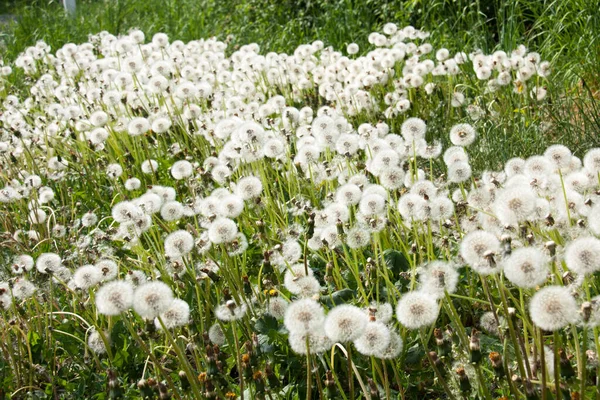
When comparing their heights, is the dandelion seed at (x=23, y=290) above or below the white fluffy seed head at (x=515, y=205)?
below

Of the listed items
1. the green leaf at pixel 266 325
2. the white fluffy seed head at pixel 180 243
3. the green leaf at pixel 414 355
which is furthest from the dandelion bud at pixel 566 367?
the white fluffy seed head at pixel 180 243

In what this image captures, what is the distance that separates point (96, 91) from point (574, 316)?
3.94 metres

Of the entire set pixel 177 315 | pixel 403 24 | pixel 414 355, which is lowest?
pixel 414 355

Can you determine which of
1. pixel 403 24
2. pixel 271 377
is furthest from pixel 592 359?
pixel 403 24

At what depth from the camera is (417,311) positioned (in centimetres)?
171

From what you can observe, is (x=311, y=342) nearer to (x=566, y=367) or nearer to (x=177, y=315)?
(x=177, y=315)

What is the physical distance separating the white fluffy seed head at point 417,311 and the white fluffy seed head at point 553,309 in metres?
0.26

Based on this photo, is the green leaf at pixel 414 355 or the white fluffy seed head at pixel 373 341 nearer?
the white fluffy seed head at pixel 373 341

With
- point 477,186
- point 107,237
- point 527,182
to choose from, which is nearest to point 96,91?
Answer: point 107,237

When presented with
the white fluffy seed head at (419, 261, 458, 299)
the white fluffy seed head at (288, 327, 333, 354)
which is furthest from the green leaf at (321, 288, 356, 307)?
the white fluffy seed head at (288, 327, 333, 354)

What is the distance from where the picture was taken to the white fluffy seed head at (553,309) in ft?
4.89

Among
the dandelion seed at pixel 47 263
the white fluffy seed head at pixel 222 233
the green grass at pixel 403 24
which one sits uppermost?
the green grass at pixel 403 24

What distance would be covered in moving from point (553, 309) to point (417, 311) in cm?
32

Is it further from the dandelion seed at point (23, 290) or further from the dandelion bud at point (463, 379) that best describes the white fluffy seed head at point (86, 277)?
the dandelion bud at point (463, 379)
